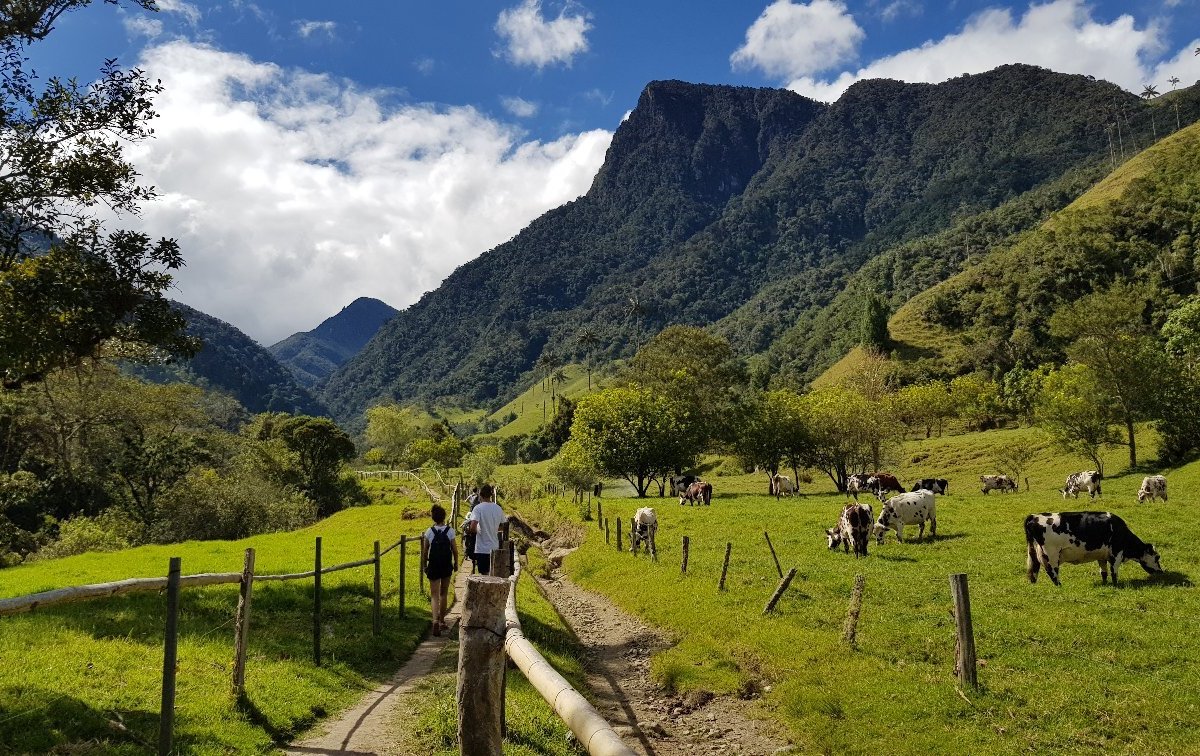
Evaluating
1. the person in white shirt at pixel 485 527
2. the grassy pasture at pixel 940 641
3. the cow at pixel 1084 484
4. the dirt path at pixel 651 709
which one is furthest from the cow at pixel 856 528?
the cow at pixel 1084 484

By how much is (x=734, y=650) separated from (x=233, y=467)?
6270cm

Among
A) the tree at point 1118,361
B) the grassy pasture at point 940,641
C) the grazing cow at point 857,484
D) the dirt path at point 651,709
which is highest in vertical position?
the tree at point 1118,361

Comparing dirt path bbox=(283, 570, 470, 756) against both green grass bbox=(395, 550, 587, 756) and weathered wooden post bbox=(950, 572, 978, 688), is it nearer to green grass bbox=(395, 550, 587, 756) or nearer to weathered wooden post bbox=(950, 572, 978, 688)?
green grass bbox=(395, 550, 587, 756)

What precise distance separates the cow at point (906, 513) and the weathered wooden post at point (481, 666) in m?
25.6

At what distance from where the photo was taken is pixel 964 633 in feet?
38.1

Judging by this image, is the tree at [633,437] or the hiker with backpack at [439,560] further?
the tree at [633,437]

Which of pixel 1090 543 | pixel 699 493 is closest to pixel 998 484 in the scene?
pixel 699 493

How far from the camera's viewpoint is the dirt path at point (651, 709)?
38.4 feet

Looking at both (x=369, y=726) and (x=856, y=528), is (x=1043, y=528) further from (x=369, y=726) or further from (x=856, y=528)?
(x=369, y=726)

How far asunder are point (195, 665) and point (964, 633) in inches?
522

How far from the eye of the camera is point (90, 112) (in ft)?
48.3

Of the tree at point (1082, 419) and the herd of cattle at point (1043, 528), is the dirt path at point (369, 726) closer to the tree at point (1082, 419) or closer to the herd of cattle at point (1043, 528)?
the herd of cattle at point (1043, 528)

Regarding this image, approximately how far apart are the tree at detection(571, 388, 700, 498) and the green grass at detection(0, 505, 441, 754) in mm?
35989

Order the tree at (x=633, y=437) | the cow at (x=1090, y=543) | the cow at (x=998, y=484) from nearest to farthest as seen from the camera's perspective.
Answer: the cow at (x=1090, y=543), the cow at (x=998, y=484), the tree at (x=633, y=437)
